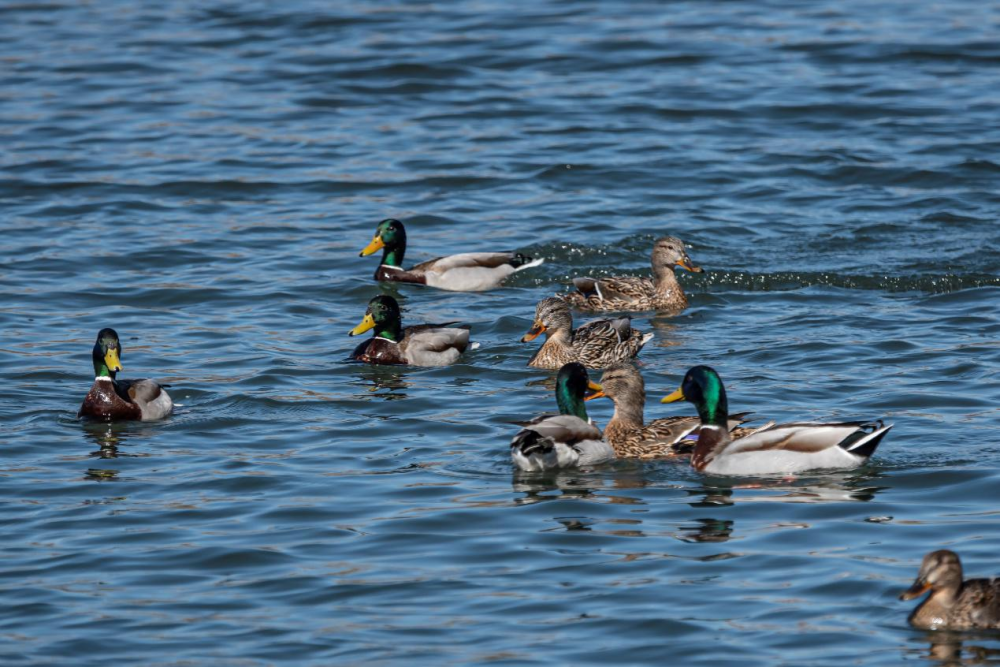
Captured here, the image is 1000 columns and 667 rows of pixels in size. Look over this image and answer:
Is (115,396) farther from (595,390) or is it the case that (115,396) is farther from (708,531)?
(708,531)

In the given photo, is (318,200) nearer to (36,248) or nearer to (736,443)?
(36,248)

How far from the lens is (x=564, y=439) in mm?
11508

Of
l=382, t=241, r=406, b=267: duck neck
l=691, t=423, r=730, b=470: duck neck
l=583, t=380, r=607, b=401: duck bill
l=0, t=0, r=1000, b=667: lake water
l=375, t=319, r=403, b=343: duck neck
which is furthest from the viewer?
l=382, t=241, r=406, b=267: duck neck

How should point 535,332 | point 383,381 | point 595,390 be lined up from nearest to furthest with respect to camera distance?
point 595,390, point 383,381, point 535,332

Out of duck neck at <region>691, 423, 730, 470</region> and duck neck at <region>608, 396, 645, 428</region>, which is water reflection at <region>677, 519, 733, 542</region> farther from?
duck neck at <region>608, 396, 645, 428</region>

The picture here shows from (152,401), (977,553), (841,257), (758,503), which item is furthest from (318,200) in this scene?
(977,553)

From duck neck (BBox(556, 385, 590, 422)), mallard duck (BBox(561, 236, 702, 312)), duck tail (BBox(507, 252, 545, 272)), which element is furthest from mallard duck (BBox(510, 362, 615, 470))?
duck tail (BBox(507, 252, 545, 272))

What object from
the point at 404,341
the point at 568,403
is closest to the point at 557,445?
the point at 568,403

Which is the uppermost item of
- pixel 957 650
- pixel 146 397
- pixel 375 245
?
pixel 375 245

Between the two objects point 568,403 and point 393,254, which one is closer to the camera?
point 568,403

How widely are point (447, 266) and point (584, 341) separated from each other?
3.46 metres

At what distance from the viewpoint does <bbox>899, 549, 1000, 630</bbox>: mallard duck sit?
8.45 metres

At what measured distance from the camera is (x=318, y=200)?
2155 centimetres

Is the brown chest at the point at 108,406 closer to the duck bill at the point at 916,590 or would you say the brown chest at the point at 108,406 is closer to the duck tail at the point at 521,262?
the duck tail at the point at 521,262
